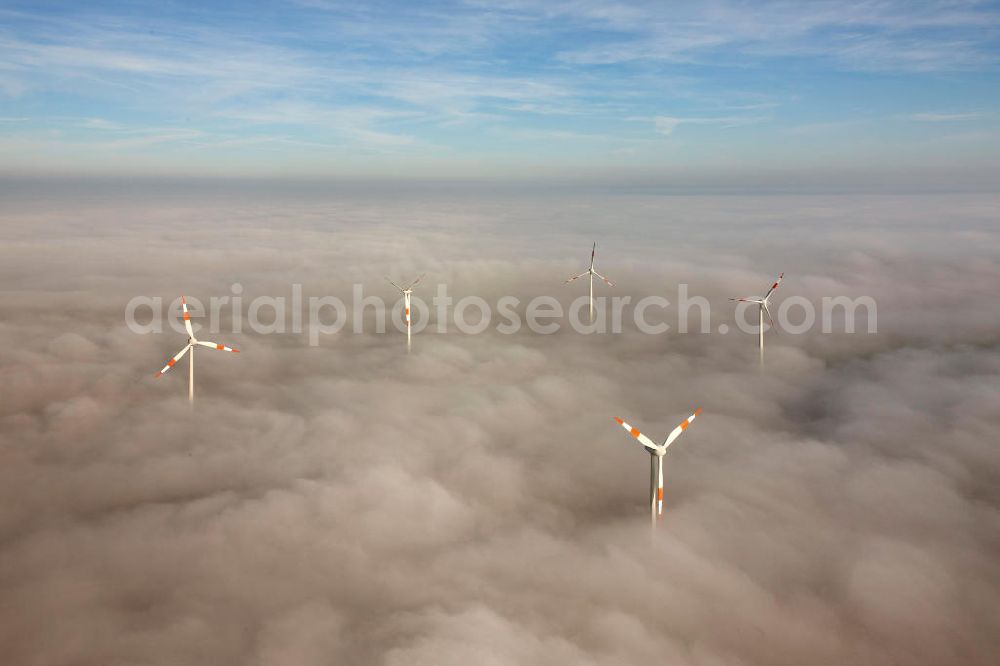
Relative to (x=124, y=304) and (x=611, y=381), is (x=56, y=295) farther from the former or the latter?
(x=611, y=381)

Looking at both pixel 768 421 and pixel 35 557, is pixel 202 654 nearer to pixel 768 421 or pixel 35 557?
pixel 35 557

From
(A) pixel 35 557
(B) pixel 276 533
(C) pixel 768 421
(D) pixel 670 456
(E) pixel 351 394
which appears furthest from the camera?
(E) pixel 351 394

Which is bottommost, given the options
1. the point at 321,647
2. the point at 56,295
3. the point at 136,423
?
the point at 321,647

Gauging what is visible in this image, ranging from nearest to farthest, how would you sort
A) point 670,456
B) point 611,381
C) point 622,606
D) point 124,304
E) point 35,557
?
point 622,606, point 35,557, point 670,456, point 611,381, point 124,304

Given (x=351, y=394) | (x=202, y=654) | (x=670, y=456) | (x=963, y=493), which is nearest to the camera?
(x=202, y=654)

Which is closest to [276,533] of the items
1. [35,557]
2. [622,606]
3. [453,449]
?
[35,557]

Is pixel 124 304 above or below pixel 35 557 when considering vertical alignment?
above

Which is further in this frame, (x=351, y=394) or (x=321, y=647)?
(x=351, y=394)

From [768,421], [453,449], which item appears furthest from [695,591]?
[768,421]

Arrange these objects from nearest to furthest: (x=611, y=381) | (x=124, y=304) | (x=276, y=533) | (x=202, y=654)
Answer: (x=202, y=654) < (x=276, y=533) < (x=611, y=381) < (x=124, y=304)
